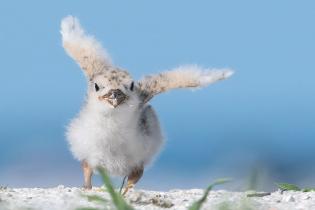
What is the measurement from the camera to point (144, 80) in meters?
7.52

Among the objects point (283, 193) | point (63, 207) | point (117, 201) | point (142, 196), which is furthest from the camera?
point (283, 193)

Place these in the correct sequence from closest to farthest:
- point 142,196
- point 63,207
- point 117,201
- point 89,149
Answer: point 117,201 < point 63,207 < point 142,196 < point 89,149

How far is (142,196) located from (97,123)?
63.9 inches

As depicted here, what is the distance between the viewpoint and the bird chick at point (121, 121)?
7.22 meters

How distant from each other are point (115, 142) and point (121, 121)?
236 mm

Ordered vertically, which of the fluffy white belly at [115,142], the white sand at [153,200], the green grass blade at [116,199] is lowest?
the green grass blade at [116,199]

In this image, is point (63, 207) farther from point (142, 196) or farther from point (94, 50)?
point (94, 50)

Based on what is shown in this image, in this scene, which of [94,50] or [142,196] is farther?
[94,50]

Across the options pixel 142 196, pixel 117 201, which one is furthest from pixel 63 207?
pixel 117 201

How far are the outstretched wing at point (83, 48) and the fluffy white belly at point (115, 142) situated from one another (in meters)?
0.59

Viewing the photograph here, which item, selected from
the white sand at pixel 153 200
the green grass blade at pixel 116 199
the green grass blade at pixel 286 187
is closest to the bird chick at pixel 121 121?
the white sand at pixel 153 200

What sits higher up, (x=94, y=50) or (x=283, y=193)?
(x=94, y=50)

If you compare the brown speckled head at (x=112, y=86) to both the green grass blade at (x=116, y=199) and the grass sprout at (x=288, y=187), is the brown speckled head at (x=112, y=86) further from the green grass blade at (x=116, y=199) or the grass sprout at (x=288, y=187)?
the green grass blade at (x=116, y=199)

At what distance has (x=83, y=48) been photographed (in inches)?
317
